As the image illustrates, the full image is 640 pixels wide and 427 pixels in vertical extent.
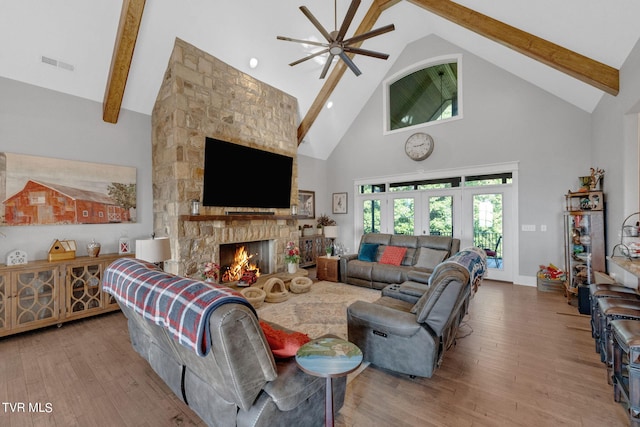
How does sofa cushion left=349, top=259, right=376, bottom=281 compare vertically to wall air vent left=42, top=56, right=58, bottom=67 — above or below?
below

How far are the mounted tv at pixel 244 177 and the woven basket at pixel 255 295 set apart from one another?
60.6 inches

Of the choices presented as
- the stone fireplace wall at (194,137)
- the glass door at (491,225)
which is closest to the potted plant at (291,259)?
the stone fireplace wall at (194,137)

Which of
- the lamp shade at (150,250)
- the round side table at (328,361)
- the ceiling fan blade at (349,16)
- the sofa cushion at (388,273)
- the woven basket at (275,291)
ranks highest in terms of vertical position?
the ceiling fan blade at (349,16)

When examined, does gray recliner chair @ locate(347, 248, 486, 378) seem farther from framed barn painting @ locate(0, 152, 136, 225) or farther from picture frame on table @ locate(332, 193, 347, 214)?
picture frame on table @ locate(332, 193, 347, 214)

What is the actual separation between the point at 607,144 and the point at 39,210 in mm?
7860

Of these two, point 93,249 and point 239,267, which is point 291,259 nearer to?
point 239,267

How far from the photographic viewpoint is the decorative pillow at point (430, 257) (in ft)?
15.9

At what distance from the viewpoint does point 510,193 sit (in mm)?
5547

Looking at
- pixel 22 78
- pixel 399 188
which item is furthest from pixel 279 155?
pixel 22 78

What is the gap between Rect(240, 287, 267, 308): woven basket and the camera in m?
4.14

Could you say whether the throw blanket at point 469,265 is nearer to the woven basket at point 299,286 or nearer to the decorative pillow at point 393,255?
the decorative pillow at point 393,255

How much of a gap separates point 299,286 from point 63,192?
3.68 meters

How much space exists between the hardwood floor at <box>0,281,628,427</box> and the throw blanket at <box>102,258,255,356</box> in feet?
2.95

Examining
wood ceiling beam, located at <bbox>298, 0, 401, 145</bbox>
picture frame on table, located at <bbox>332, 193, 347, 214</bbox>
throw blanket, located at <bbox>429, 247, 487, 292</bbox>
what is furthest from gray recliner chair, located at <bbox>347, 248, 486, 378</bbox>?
picture frame on table, located at <bbox>332, 193, 347, 214</bbox>
